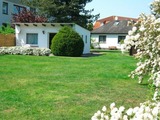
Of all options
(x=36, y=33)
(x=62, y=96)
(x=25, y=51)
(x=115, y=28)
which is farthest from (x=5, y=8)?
(x=62, y=96)

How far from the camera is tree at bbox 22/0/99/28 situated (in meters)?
40.1

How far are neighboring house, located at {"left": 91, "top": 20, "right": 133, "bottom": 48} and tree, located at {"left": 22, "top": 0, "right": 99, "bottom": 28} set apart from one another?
1156 cm

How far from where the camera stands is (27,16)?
3906 cm

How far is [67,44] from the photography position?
26.4m

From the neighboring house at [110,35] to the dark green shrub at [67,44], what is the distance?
27184 mm

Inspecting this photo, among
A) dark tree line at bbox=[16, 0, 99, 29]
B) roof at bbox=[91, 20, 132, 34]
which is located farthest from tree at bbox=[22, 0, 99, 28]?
roof at bbox=[91, 20, 132, 34]

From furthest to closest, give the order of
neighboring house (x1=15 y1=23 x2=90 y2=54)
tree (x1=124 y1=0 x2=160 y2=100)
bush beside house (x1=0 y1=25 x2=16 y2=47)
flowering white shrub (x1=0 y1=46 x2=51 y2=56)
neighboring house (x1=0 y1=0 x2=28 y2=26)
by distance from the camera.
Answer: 1. neighboring house (x1=0 y1=0 x2=28 y2=26)
2. neighboring house (x1=15 y1=23 x2=90 y2=54)
3. bush beside house (x1=0 y1=25 x2=16 y2=47)
4. flowering white shrub (x1=0 y1=46 x2=51 y2=56)
5. tree (x1=124 y1=0 x2=160 y2=100)

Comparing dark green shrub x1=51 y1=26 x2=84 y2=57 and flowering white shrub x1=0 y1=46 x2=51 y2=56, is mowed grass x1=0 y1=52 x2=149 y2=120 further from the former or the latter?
flowering white shrub x1=0 y1=46 x2=51 y2=56

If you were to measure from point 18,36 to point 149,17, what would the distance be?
29.4 metres

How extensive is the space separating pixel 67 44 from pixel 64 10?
47.8 feet

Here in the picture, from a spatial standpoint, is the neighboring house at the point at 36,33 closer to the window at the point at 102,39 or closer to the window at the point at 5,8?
the window at the point at 5,8

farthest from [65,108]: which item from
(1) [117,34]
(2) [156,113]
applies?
(1) [117,34]

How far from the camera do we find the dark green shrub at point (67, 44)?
86.8ft

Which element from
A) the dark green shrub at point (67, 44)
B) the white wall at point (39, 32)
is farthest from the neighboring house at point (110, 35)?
the dark green shrub at point (67, 44)
